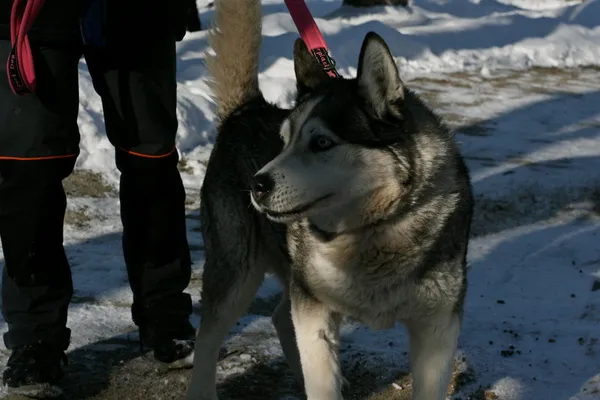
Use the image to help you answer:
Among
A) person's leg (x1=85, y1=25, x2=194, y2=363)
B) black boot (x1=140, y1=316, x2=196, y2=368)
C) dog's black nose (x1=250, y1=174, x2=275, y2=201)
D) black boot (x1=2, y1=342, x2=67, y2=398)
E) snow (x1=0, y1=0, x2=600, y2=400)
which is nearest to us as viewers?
dog's black nose (x1=250, y1=174, x2=275, y2=201)

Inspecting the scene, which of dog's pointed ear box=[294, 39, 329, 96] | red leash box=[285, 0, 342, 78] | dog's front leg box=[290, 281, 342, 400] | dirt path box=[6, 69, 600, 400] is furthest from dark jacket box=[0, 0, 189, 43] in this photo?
dirt path box=[6, 69, 600, 400]

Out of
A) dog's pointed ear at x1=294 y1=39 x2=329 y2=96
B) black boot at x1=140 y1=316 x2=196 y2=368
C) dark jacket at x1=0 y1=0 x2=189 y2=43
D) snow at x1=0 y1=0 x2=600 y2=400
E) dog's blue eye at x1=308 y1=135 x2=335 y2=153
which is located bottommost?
snow at x1=0 y1=0 x2=600 y2=400

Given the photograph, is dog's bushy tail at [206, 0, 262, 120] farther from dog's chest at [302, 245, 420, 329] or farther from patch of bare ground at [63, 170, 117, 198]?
patch of bare ground at [63, 170, 117, 198]

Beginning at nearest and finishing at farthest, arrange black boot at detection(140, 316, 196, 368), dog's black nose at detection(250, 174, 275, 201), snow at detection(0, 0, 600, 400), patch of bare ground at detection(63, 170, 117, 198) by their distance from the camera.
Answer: dog's black nose at detection(250, 174, 275, 201) → black boot at detection(140, 316, 196, 368) → snow at detection(0, 0, 600, 400) → patch of bare ground at detection(63, 170, 117, 198)

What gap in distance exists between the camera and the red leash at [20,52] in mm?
2982

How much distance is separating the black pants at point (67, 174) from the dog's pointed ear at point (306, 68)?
0.62 m

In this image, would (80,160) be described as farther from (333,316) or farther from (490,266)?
(333,316)

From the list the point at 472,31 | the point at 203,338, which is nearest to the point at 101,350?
the point at 203,338

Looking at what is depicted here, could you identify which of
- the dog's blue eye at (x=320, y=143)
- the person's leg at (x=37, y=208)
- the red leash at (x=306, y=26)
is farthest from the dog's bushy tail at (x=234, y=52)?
the dog's blue eye at (x=320, y=143)

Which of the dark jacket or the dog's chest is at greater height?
the dark jacket

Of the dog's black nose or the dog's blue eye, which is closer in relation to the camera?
the dog's black nose

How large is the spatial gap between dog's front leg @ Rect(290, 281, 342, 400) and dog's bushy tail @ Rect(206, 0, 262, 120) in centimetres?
98

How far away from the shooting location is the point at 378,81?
278 cm

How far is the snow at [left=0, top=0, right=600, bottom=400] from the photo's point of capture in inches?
151
